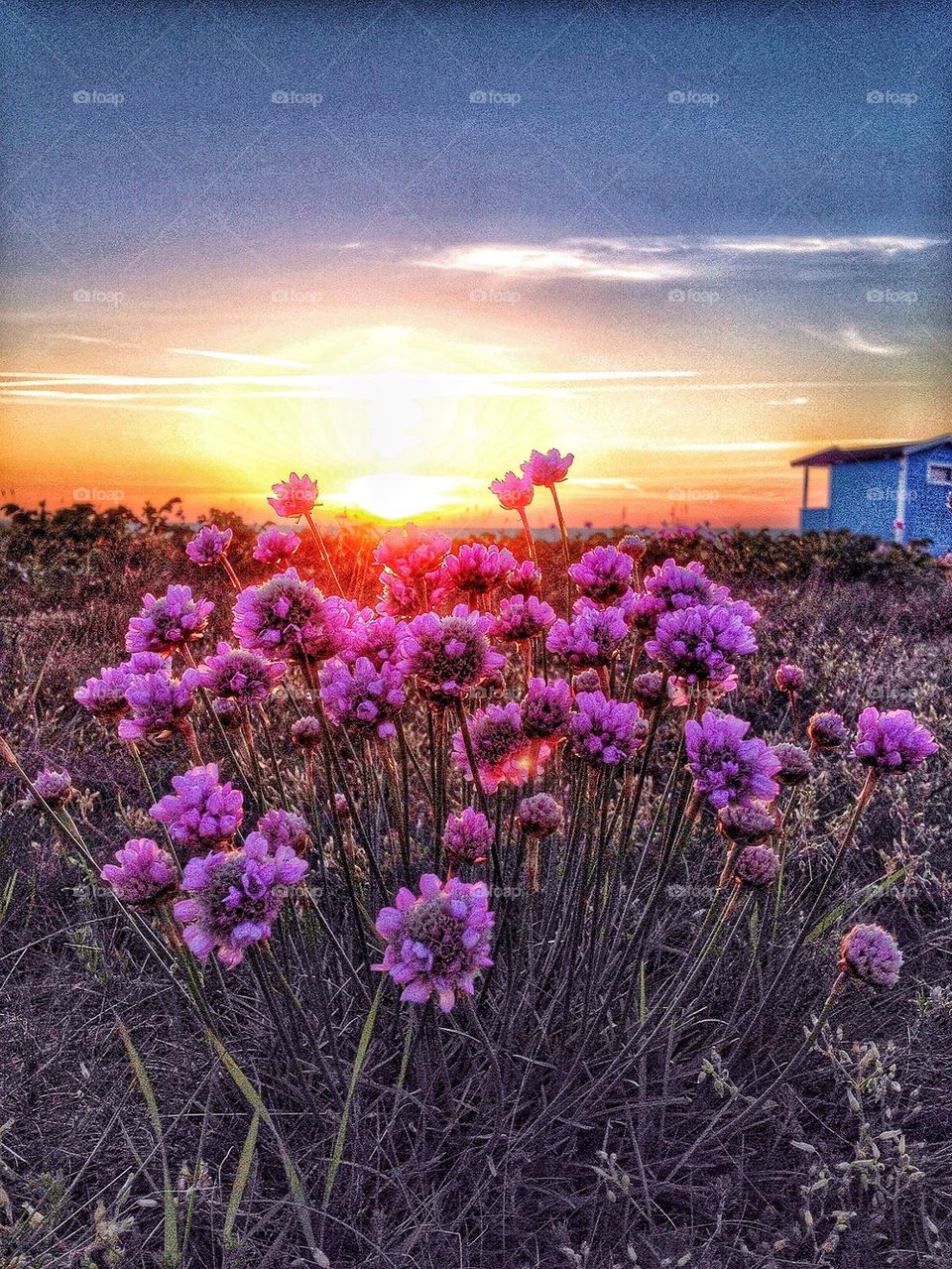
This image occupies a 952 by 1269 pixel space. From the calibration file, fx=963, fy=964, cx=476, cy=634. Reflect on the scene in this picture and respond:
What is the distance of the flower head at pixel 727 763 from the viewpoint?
4.95 ft

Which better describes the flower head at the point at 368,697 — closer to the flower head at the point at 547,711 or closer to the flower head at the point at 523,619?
the flower head at the point at 547,711

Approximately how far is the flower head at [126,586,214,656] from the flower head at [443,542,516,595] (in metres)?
0.45

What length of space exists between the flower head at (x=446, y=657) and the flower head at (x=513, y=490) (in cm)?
88

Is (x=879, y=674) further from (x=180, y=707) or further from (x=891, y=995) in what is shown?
(x=180, y=707)

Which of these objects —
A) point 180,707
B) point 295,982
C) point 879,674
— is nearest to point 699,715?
point 180,707

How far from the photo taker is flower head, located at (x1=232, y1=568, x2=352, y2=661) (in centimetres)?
160

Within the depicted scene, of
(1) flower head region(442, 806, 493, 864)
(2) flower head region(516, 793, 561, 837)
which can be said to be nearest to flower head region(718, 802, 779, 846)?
(2) flower head region(516, 793, 561, 837)

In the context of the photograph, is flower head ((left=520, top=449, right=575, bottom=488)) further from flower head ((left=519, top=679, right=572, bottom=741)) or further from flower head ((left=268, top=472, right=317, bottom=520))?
flower head ((left=519, top=679, right=572, bottom=741))

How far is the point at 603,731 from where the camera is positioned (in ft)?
5.23

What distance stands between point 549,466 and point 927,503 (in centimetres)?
1162

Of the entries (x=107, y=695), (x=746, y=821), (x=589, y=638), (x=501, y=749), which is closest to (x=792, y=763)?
(x=746, y=821)

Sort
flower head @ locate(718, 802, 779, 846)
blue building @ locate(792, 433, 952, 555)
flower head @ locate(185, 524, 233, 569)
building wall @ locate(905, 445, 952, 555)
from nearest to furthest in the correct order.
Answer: flower head @ locate(718, 802, 779, 846) → flower head @ locate(185, 524, 233, 569) → building wall @ locate(905, 445, 952, 555) → blue building @ locate(792, 433, 952, 555)

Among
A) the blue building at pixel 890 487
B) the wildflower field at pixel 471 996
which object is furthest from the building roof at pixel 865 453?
the wildflower field at pixel 471 996

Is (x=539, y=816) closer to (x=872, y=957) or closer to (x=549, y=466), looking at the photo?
(x=872, y=957)
